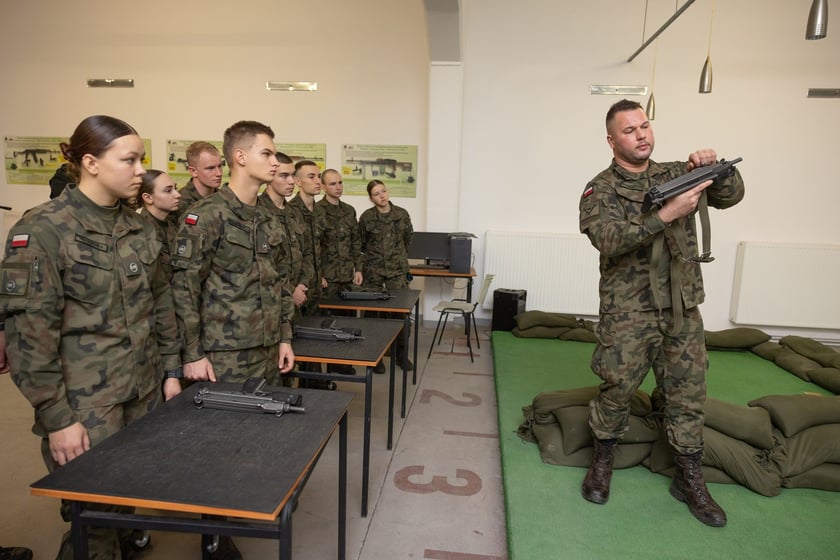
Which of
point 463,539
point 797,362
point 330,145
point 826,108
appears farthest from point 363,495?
point 826,108

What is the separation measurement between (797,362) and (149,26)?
7814 millimetres

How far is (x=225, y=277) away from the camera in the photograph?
6.56ft

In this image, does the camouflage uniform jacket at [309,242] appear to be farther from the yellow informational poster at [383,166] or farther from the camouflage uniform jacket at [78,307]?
the yellow informational poster at [383,166]

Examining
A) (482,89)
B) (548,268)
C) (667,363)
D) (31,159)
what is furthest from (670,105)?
(31,159)

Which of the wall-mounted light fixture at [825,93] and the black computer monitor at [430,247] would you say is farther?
the black computer monitor at [430,247]

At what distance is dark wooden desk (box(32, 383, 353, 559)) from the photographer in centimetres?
111

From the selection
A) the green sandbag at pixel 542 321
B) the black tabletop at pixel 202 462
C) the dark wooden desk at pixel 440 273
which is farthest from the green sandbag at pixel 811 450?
the dark wooden desk at pixel 440 273

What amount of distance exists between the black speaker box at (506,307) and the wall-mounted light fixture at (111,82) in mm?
5178

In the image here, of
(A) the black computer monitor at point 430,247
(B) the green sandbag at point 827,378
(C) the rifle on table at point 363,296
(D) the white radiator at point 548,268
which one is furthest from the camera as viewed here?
(D) the white radiator at point 548,268

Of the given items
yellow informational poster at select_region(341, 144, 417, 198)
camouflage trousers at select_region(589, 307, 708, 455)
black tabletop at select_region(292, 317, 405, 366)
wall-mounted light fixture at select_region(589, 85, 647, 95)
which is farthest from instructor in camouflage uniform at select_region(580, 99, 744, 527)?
yellow informational poster at select_region(341, 144, 417, 198)

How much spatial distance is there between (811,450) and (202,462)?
9.44ft

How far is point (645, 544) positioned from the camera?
2.05 meters

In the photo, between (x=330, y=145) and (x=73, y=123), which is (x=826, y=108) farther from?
(x=73, y=123)

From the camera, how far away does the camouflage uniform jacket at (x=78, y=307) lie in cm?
136
